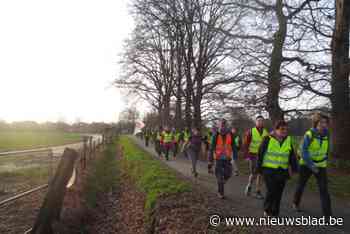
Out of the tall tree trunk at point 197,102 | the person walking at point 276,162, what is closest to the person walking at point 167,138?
the tall tree trunk at point 197,102

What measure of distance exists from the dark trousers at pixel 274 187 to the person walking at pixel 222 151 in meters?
1.60

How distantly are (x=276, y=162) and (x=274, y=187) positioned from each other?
1.62 ft

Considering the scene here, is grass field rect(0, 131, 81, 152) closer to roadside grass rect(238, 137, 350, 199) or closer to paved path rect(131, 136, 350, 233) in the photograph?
paved path rect(131, 136, 350, 233)

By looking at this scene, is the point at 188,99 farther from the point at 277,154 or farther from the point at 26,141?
the point at 26,141

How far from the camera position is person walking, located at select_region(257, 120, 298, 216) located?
567cm

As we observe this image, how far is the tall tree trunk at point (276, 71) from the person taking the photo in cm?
1318

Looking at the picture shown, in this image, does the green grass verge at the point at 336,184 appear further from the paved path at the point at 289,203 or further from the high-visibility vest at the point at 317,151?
the high-visibility vest at the point at 317,151

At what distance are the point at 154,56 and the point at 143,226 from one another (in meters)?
25.8

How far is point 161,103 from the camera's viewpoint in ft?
121

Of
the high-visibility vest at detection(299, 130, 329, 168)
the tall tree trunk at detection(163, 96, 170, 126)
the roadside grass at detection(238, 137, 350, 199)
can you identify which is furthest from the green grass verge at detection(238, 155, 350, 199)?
the tall tree trunk at detection(163, 96, 170, 126)

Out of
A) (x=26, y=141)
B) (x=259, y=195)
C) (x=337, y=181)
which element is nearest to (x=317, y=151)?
(x=259, y=195)

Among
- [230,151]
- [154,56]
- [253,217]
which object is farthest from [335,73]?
[154,56]

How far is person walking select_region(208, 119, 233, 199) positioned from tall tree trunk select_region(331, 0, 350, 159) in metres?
6.41

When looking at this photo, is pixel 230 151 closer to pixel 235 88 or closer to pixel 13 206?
pixel 13 206
